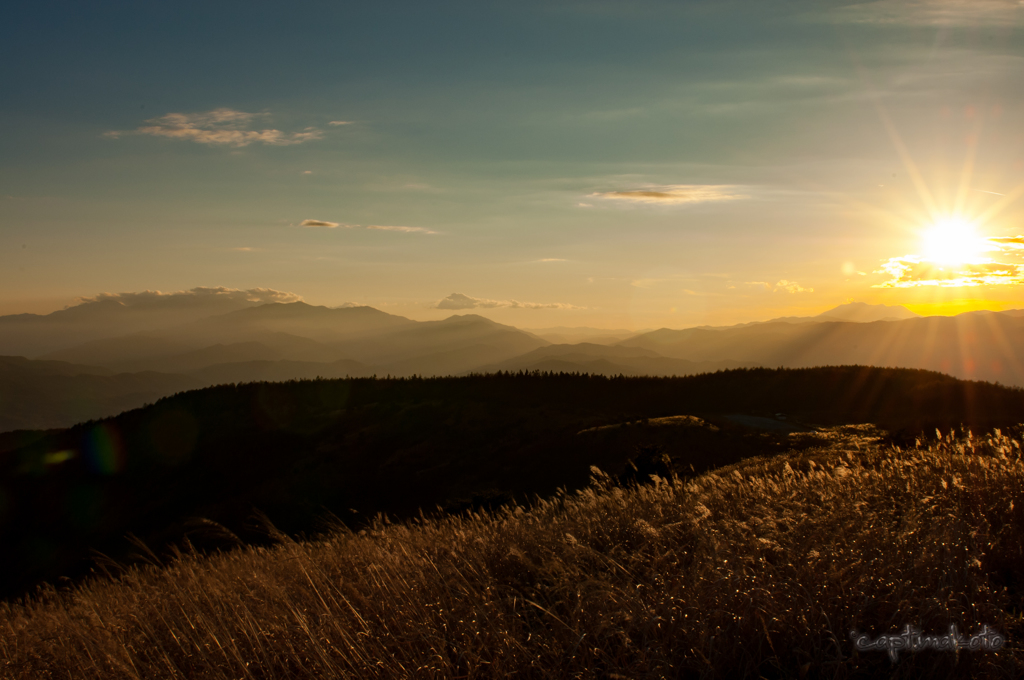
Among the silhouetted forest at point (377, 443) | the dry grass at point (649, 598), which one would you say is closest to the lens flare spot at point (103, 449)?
the silhouetted forest at point (377, 443)

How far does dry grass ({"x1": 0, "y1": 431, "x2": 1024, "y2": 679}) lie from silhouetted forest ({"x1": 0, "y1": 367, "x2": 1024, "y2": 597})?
9160 mm

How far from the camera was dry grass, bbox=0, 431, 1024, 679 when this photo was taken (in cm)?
339

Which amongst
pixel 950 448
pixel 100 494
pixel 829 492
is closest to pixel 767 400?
pixel 950 448

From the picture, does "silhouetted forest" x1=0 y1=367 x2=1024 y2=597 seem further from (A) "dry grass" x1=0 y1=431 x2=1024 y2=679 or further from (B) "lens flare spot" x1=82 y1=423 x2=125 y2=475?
(A) "dry grass" x1=0 y1=431 x2=1024 y2=679

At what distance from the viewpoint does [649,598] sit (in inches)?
156

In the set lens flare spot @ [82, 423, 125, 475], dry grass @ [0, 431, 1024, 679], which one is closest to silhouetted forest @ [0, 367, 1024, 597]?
lens flare spot @ [82, 423, 125, 475]

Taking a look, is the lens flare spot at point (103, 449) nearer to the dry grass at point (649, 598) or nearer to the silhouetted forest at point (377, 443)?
the silhouetted forest at point (377, 443)

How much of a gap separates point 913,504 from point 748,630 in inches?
91.8

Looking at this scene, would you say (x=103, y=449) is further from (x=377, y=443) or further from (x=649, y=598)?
(x=649, y=598)

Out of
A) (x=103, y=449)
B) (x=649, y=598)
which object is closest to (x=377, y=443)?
(x=103, y=449)

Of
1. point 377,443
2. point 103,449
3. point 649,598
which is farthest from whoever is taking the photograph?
point 103,449

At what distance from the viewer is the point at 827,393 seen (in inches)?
1264

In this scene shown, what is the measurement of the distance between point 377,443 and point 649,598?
110 feet

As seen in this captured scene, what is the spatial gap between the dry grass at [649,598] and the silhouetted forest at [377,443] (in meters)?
9.16
